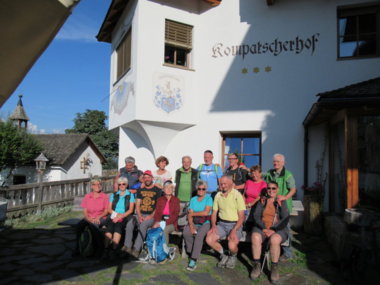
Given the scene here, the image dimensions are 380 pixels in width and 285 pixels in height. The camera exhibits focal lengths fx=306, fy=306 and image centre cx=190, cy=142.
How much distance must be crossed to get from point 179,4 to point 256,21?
2.15 meters

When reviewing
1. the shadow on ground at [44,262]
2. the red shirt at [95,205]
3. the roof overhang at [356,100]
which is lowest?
the shadow on ground at [44,262]

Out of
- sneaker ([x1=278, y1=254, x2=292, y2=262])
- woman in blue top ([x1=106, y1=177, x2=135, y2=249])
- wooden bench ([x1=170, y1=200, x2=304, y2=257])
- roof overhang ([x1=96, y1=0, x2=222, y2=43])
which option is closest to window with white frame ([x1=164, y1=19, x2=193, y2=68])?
roof overhang ([x1=96, y1=0, x2=222, y2=43])

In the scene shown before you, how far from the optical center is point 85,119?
171ft

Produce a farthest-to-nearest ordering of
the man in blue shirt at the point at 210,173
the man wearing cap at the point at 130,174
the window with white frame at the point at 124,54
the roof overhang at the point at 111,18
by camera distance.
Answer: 1. the roof overhang at the point at 111,18
2. the window with white frame at the point at 124,54
3. the man wearing cap at the point at 130,174
4. the man in blue shirt at the point at 210,173

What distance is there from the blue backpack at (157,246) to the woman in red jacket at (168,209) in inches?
11.5

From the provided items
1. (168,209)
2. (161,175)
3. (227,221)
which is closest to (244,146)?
(161,175)

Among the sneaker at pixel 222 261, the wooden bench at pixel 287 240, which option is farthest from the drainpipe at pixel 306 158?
the sneaker at pixel 222 261

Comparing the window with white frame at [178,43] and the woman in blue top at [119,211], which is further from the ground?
the window with white frame at [178,43]

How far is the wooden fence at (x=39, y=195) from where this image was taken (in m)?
8.60

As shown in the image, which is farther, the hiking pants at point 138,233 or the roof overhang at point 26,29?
the hiking pants at point 138,233

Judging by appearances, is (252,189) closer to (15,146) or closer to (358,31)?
(358,31)

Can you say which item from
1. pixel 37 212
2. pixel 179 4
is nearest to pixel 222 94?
pixel 179 4

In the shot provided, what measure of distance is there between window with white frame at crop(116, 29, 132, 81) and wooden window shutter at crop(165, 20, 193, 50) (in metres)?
1.27

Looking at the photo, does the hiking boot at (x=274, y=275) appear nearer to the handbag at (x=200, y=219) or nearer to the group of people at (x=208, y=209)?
the group of people at (x=208, y=209)
